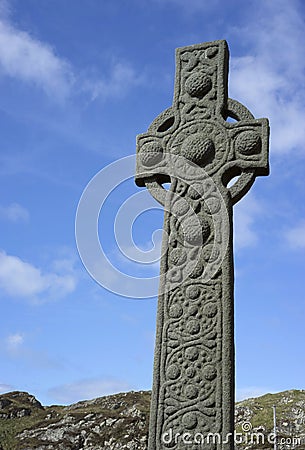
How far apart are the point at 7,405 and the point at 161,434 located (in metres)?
26.7

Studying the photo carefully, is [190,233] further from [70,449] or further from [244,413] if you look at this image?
[244,413]

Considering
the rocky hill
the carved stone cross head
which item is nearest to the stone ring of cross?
the carved stone cross head

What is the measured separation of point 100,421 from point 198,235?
21.5 metres

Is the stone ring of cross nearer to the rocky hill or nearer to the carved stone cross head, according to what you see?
the carved stone cross head

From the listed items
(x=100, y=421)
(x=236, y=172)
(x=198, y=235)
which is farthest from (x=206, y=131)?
(x=100, y=421)

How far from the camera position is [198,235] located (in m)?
5.07

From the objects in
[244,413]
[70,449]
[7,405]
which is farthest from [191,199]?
[7,405]

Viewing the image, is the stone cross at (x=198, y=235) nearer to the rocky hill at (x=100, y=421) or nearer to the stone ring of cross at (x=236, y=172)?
the stone ring of cross at (x=236, y=172)

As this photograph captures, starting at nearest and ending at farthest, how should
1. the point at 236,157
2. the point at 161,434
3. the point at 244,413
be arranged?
the point at 161,434 < the point at 236,157 < the point at 244,413

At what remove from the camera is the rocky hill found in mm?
22969

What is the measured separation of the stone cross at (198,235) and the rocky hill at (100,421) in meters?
15.8

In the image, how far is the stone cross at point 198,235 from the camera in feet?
14.9

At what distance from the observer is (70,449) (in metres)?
22.6

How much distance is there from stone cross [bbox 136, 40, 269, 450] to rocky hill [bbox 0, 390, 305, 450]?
15.8m
